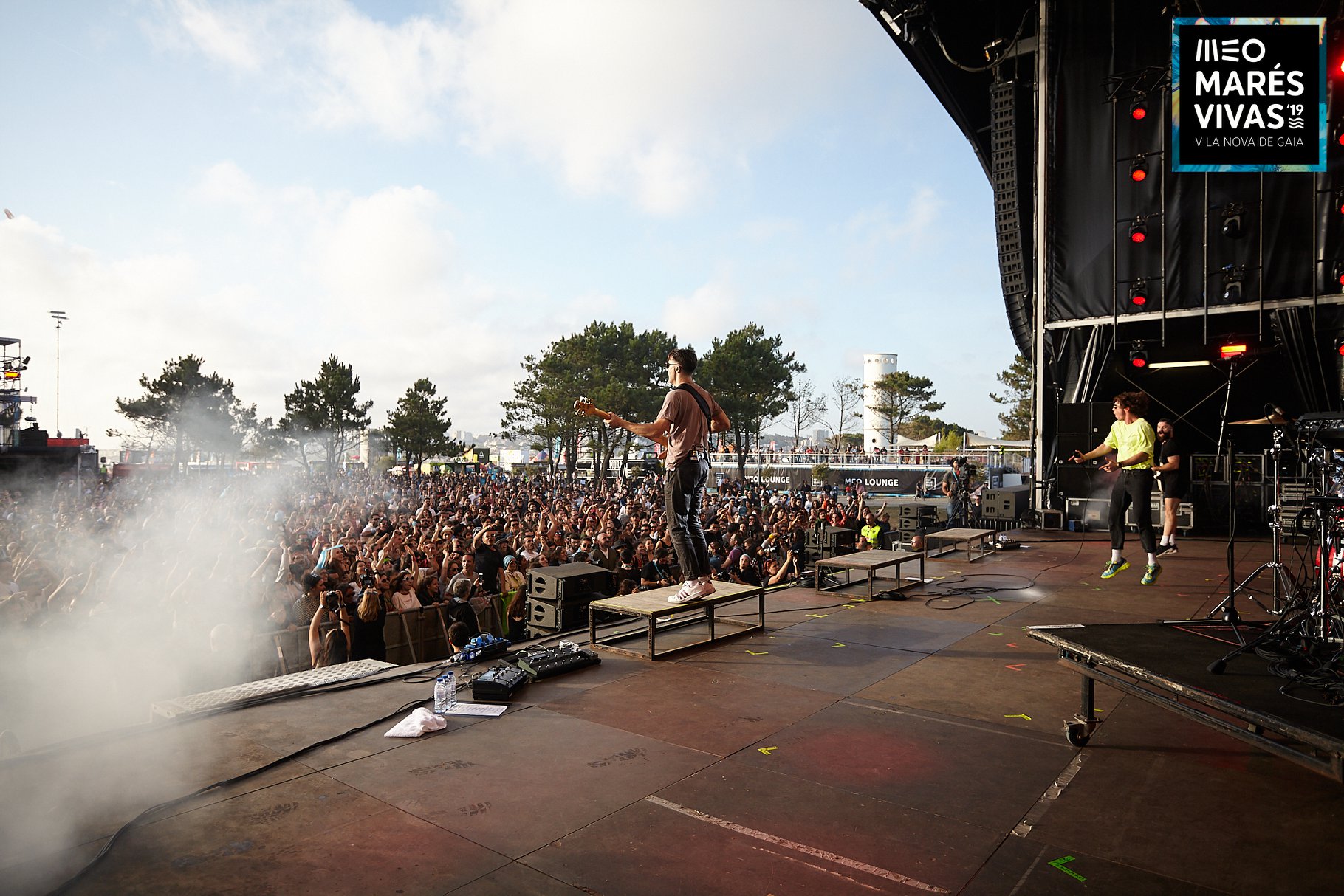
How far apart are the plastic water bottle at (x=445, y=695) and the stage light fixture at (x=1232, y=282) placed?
1537 cm

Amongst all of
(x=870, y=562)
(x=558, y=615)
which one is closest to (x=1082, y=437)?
(x=870, y=562)

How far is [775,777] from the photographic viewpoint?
10.6 ft

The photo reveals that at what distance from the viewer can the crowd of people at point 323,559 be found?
7195 mm

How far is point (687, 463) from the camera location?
5.58m

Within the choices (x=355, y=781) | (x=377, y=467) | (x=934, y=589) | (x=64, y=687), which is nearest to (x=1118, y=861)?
(x=355, y=781)

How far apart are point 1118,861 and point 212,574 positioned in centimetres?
903

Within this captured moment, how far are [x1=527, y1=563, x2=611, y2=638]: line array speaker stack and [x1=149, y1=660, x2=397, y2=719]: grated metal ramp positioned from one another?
2097 mm

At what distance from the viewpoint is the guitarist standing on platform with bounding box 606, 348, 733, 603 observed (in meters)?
5.58

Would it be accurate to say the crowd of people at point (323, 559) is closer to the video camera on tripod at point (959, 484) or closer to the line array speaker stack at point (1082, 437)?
the video camera on tripod at point (959, 484)

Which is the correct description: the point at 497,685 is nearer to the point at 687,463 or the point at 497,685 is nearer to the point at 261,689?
the point at 261,689

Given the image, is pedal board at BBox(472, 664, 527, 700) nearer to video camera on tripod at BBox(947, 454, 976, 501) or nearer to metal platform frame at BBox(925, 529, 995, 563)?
metal platform frame at BBox(925, 529, 995, 563)

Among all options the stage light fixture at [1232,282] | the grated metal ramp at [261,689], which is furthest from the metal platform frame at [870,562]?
the stage light fixture at [1232,282]

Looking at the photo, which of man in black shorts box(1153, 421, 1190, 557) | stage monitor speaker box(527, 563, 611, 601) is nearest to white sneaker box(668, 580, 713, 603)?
stage monitor speaker box(527, 563, 611, 601)

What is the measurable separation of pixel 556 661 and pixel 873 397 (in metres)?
60.5
